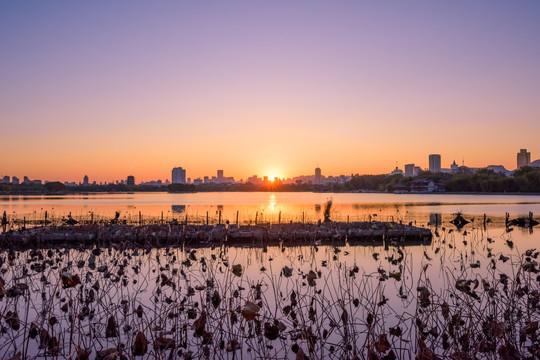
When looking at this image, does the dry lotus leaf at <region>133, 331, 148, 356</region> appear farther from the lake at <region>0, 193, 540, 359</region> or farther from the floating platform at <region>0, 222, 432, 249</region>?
the floating platform at <region>0, 222, 432, 249</region>

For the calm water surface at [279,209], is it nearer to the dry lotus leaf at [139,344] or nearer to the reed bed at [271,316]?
the reed bed at [271,316]

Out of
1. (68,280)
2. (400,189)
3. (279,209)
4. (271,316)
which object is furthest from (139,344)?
(400,189)

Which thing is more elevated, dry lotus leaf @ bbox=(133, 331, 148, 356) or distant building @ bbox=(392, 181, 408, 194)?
distant building @ bbox=(392, 181, 408, 194)

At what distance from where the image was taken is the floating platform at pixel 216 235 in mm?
24594

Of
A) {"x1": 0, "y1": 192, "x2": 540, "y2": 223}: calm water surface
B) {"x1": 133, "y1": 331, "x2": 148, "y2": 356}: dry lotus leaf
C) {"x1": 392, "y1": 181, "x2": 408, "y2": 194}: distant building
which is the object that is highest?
{"x1": 392, "y1": 181, "x2": 408, "y2": 194}: distant building

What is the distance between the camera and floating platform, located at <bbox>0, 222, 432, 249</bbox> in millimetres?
24594

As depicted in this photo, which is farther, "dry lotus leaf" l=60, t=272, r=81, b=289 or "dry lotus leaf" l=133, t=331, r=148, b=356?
"dry lotus leaf" l=133, t=331, r=148, b=356

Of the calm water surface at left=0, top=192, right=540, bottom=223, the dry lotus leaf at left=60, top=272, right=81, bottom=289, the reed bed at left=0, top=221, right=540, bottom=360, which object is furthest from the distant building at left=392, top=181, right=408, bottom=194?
the dry lotus leaf at left=60, top=272, right=81, bottom=289

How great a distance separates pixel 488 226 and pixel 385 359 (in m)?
33.6

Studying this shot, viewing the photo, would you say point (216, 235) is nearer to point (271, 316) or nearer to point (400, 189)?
point (271, 316)

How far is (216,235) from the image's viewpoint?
26172 mm

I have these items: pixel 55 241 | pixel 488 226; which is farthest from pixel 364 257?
pixel 488 226

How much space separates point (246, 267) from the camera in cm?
1825

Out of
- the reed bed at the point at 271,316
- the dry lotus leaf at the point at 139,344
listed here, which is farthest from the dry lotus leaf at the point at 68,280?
the dry lotus leaf at the point at 139,344
